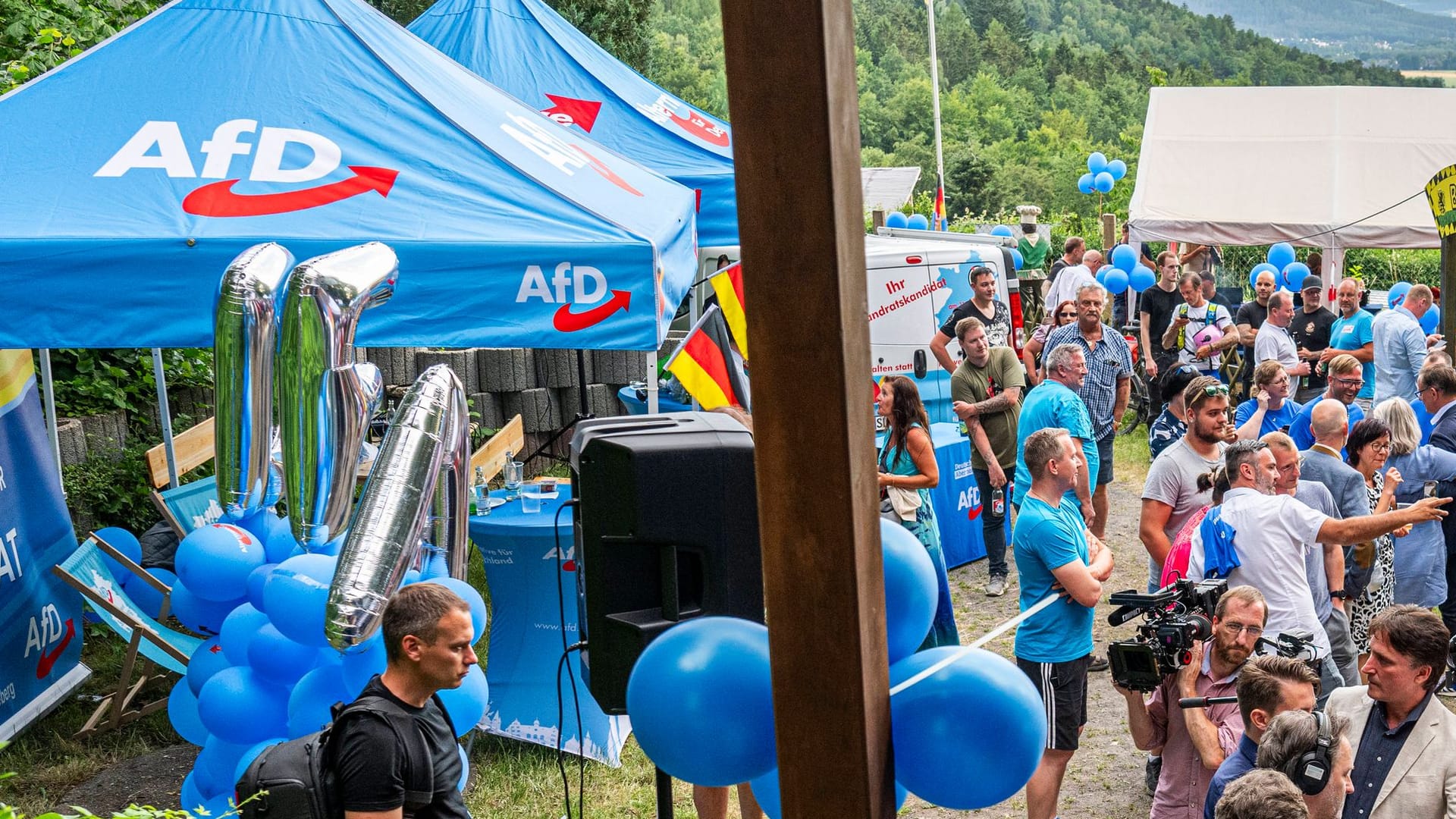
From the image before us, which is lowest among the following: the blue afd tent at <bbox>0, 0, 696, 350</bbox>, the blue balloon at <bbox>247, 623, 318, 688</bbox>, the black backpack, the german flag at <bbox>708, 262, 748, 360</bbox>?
the blue balloon at <bbox>247, 623, 318, 688</bbox>

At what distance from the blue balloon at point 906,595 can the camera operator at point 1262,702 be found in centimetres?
141

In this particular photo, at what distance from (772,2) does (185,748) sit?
5184 millimetres

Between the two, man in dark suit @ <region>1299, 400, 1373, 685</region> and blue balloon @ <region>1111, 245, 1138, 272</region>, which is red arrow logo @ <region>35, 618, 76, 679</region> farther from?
blue balloon @ <region>1111, 245, 1138, 272</region>

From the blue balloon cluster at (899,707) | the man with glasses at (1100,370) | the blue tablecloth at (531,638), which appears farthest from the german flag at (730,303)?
the blue balloon cluster at (899,707)

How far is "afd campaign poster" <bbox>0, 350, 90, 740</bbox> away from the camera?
573cm

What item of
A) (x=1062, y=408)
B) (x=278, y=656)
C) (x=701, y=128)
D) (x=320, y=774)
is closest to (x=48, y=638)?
(x=278, y=656)

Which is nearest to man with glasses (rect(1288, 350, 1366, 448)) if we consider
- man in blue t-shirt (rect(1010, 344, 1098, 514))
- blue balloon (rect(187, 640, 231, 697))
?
man in blue t-shirt (rect(1010, 344, 1098, 514))

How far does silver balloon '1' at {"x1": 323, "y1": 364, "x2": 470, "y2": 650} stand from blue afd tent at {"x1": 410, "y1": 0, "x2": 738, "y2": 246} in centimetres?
526

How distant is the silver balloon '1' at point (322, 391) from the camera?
3955mm

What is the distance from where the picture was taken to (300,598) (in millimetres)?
3746

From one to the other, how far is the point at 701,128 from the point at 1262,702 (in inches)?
314

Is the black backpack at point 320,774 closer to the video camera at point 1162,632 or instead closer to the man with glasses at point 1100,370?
the video camera at point 1162,632

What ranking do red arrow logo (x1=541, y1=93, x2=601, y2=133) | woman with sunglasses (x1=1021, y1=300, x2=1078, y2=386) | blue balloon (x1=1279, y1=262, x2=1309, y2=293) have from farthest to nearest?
blue balloon (x1=1279, y1=262, x2=1309, y2=293)
red arrow logo (x1=541, y1=93, x2=601, y2=133)
woman with sunglasses (x1=1021, y1=300, x2=1078, y2=386)

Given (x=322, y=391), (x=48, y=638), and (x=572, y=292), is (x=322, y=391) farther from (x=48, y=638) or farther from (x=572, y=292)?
(x=48, y=638)
